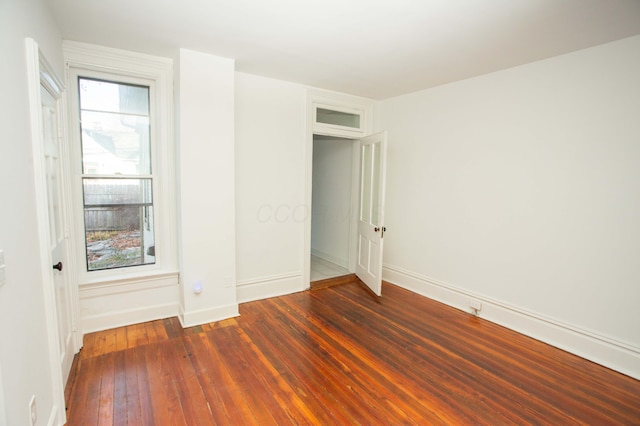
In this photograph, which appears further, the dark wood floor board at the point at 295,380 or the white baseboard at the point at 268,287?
the white baseboard at the point at 268,287

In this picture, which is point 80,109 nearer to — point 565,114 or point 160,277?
point 160,277

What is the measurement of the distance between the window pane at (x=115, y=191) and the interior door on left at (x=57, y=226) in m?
0.59

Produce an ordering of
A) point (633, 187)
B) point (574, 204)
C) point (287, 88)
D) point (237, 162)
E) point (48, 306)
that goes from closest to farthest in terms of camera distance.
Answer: point (48, 306) < point (633, 187) < point (574, 204) < point (237, 162) < point (287, 88)

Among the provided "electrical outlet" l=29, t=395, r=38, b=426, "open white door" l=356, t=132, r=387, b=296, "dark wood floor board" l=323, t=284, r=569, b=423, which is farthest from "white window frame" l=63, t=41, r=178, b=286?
"open white door" l=356, t=132, r=387, b=296

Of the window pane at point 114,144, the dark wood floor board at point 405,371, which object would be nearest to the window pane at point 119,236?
the window pane at point 114,144

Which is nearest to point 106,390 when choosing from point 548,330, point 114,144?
point 114,144

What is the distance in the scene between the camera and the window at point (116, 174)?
301 cm

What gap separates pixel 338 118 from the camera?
4.61 m

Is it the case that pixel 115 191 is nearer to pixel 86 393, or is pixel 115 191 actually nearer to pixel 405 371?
pixel 86 393

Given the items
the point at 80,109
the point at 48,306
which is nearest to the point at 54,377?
the point at 48,306

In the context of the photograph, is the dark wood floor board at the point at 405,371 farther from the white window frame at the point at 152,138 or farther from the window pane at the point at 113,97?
the window pane at the point at 113,97

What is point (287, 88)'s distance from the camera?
3902 mm

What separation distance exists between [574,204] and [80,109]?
471 centimetres

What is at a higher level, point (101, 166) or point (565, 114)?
point (565, 114)
